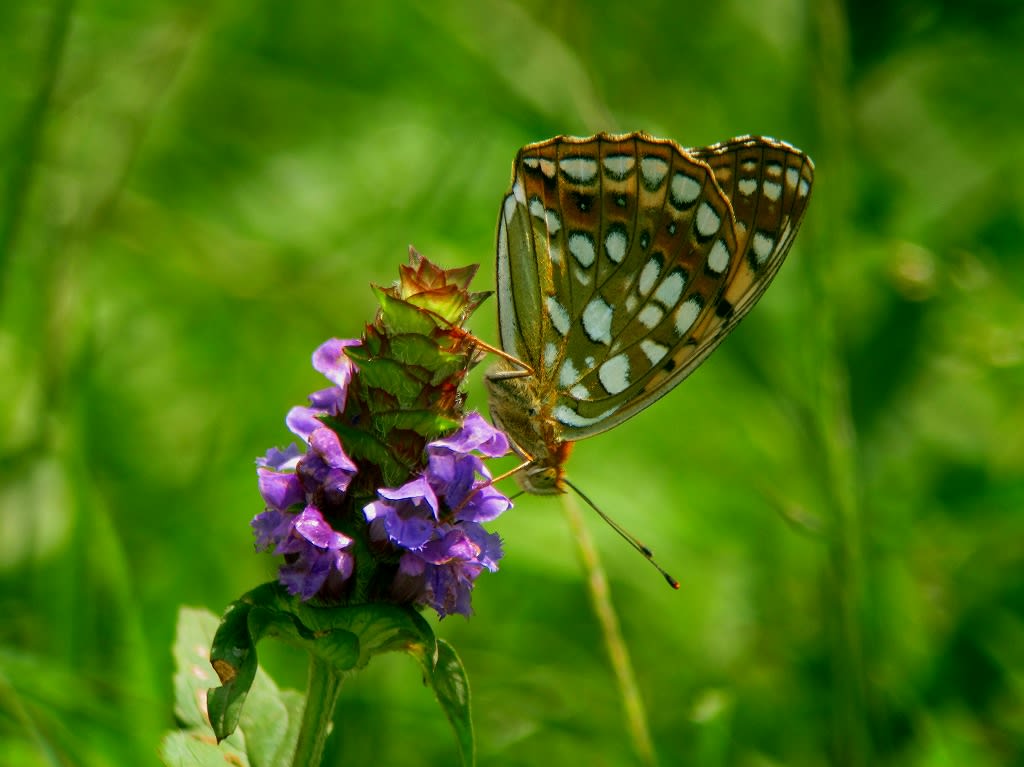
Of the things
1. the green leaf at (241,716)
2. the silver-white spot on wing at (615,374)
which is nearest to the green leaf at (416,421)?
the green leaf at (241,716)

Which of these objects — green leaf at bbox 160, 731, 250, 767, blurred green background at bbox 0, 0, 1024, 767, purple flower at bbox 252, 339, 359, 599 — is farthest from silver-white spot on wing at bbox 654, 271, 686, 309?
green leaf at bbox 160, 731, 250, 767

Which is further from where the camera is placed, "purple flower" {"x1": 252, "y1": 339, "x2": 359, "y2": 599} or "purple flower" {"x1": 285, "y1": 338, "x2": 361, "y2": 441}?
"purple flower" {"x1": 285, "y1": 338, "x2": 361, "y2": 441}

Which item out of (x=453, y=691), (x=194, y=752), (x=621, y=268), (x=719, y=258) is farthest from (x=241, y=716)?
(x=719, y=258)

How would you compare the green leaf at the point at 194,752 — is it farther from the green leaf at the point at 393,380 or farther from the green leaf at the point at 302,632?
the green leaf at the point at 393,380

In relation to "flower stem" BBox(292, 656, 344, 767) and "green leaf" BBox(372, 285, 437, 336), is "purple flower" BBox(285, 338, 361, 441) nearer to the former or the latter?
"green leaf" BBox(372, 285, 437, 336)

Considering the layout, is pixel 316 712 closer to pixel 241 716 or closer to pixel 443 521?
pixel 241 716

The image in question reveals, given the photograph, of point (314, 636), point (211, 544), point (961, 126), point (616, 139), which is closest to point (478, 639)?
point (211, 544)
